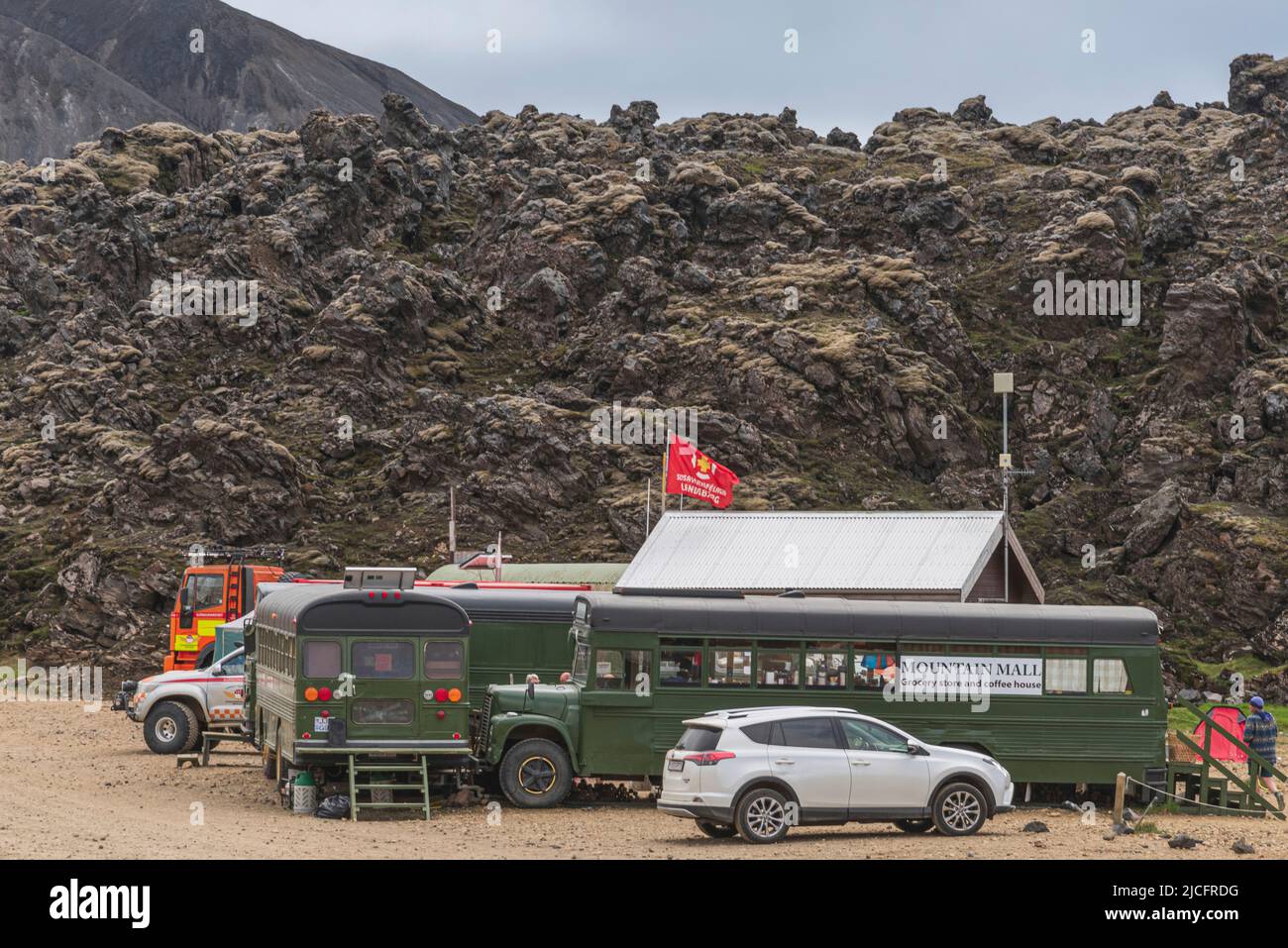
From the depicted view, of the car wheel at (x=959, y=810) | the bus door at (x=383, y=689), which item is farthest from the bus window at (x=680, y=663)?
the car wheel at (x=959, y=810)

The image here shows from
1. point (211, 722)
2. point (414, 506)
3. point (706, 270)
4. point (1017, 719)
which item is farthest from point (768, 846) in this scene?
point (706, 270)

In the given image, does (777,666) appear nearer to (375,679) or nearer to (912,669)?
(912,669)

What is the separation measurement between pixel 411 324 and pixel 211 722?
5479cm

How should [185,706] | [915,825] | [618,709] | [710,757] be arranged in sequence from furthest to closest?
[185,706] → [618,709] → [915,825] → [710,757]

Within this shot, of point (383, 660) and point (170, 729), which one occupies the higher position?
point (383, 660)

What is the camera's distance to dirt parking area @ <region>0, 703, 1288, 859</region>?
2025 centimetres

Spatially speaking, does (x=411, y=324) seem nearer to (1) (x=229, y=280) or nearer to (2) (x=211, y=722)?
(1) (x=229, y=280)

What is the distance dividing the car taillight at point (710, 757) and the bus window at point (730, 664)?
5644mm

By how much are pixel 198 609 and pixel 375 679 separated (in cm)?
2481

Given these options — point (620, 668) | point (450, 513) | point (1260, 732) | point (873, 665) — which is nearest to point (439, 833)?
point (620, 668)

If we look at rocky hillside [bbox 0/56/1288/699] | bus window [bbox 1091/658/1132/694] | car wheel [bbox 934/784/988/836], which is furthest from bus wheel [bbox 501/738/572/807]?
rocky hillside [bbox 0/56/1288/699]

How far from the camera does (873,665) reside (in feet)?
89.9

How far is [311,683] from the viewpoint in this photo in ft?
81.0

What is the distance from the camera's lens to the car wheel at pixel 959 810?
73.3 feet
